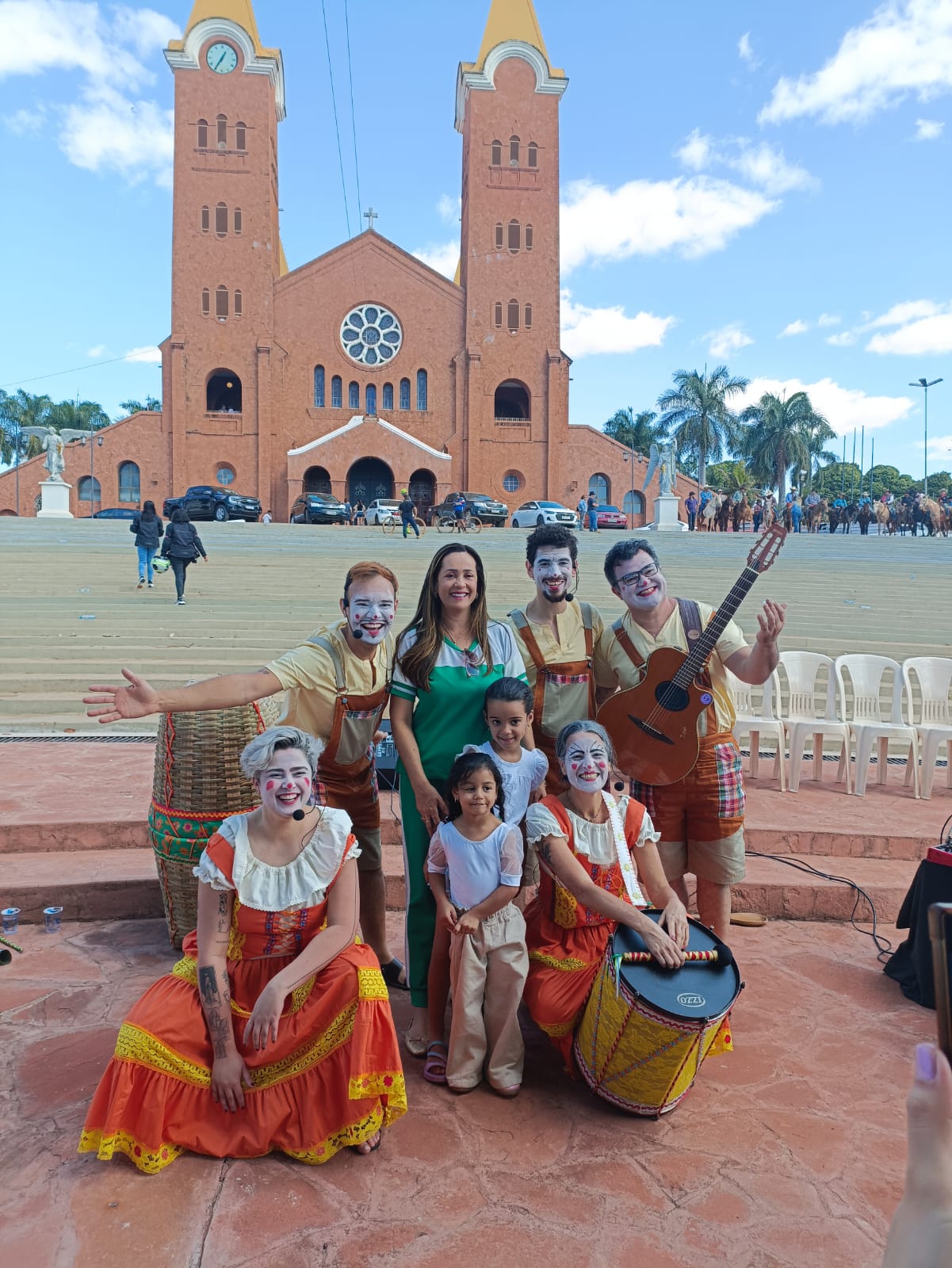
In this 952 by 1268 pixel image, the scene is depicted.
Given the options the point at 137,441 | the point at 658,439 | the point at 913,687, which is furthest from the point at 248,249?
the point at 913,687

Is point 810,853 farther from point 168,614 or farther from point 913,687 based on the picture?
point 168,614

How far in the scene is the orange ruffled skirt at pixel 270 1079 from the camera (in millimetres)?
2350

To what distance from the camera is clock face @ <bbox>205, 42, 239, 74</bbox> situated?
111 feet

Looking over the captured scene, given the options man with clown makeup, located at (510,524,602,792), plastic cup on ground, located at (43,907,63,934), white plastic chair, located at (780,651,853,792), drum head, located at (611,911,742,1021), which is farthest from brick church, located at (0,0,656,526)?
drum head, located at (611,911,742,1021)

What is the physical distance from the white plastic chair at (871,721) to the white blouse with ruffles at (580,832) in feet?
12.2

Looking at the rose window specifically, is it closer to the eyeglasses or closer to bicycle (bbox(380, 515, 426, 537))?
bicycle (bbox(380, 515, 426, 537))

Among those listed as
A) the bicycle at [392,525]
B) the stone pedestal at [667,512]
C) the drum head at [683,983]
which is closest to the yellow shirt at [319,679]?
the drum head at [683,983]

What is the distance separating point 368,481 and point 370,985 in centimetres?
3339

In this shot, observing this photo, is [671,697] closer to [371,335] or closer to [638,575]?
[638,575]

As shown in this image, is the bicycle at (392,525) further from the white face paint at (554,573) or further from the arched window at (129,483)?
the white face paint at (554,573)

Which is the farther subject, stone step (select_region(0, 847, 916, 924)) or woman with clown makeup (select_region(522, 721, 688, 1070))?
stone step (select_region(0, 847, 916, 924))

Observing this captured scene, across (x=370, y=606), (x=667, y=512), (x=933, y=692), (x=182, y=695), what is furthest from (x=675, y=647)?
(x=667, y=512)

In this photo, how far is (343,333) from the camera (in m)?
34.7

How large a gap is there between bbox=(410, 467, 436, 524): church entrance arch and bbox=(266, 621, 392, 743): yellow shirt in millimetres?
31714
